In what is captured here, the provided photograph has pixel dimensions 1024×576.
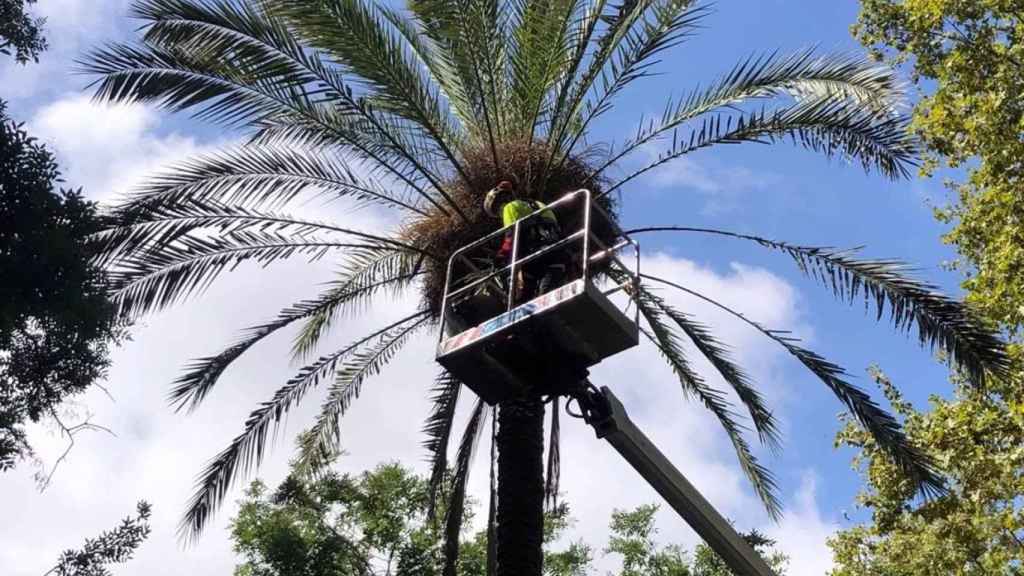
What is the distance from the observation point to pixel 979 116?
45.3 ft

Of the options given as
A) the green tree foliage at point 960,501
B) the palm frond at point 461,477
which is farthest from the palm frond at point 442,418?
the green tree foliage at point 960,501

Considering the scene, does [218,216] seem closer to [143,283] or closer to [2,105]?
[143,283]

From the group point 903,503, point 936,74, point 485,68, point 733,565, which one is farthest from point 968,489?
point 485,68

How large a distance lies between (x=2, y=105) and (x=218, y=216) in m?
3.70

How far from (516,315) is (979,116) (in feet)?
25.4

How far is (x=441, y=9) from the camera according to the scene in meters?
10.7

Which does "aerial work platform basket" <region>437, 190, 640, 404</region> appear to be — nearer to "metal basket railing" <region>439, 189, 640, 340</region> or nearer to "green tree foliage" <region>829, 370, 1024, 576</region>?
"metal basket railing" <region>439, 189, 640, 340</region>

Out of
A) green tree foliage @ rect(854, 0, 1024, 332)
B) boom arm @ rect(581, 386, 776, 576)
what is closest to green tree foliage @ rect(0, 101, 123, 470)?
boom arm @ rect(581, 386, 776, 576)

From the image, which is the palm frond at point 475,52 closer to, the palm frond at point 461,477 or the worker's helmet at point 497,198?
the worker's helmet at point 497,198

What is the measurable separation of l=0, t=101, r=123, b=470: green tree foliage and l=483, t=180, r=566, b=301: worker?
10.7 ft

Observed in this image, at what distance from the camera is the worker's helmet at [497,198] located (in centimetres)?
1045

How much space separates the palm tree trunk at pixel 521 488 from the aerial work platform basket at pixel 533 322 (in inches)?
9.2

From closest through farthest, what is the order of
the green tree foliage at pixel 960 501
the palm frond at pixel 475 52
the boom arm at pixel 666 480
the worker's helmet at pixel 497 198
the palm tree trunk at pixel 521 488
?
1. the palm tree trunk at pixel 521 488
2. the boom arm at pixel 666 480
3. the worker's helmet at pixel 497 198
4. the palm frond at pixel 475 52
5. the green tree foliage at pixel 960 501

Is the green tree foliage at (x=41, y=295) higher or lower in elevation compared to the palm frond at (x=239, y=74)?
lower
